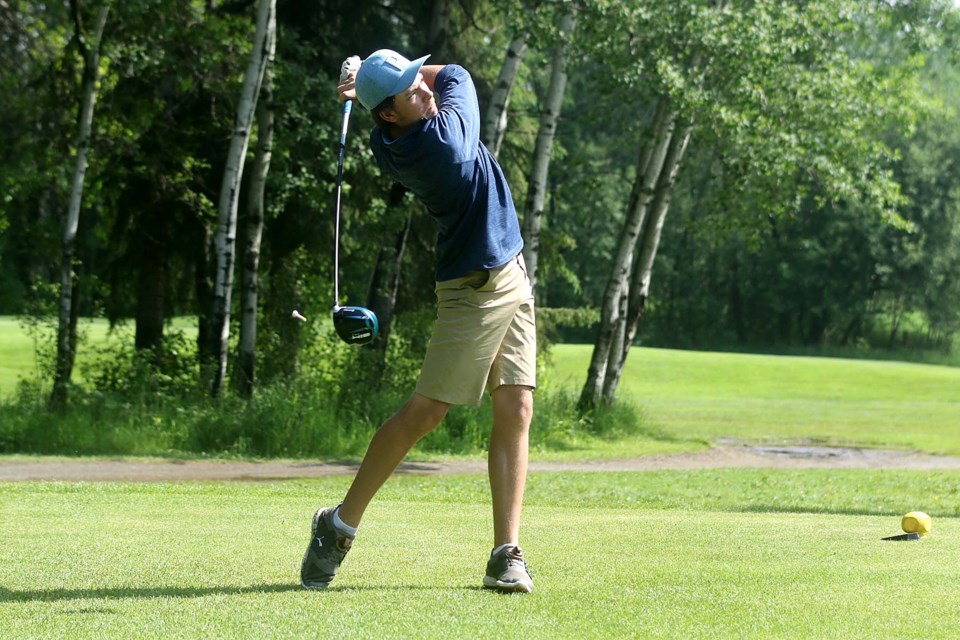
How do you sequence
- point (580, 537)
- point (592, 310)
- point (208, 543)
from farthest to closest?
point (592, 310) < point (580, 537) < point (208, 543)

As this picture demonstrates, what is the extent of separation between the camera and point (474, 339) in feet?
16.4

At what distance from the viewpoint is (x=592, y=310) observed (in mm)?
21688

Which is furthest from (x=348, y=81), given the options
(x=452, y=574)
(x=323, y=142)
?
(x=323, y=142)

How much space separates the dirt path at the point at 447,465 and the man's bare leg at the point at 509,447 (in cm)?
764

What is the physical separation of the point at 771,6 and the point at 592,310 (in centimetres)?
701

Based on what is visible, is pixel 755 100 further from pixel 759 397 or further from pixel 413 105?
pixel 759 397

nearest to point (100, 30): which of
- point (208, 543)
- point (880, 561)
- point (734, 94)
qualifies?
point (734, 94)

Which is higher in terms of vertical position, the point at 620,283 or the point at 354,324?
the point at 620,283

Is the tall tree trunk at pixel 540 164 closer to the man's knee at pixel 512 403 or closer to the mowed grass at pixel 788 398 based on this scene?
the mowed grass at pixel 788 398

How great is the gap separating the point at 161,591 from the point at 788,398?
105 feet

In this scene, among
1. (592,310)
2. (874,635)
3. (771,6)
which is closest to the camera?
(874,635)

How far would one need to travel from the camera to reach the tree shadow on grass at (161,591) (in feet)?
14.6

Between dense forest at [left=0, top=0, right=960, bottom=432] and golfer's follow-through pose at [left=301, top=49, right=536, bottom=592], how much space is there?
35.4 ft

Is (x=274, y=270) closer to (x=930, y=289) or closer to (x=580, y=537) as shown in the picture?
(x=580, y=537)
